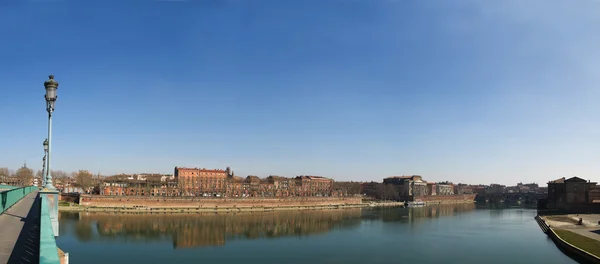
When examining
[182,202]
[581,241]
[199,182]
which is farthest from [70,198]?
[581,241]

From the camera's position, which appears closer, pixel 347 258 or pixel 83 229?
pixel 347 258

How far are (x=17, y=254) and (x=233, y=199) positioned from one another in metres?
69.4

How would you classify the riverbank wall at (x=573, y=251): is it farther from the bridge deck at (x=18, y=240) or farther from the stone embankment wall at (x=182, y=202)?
the stone embankment wall at (x=182, y=202)

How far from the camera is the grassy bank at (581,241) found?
28927 mm

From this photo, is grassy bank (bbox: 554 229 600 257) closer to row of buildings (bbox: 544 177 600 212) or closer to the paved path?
the paved path

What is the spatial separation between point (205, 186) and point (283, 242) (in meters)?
61.3

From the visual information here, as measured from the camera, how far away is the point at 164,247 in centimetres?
3416

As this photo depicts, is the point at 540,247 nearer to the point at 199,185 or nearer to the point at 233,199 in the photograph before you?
the point at 233,199

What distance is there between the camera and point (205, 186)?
3770 inches

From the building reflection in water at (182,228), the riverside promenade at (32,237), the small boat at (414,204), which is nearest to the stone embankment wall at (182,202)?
the building reflection in water at (182,228)

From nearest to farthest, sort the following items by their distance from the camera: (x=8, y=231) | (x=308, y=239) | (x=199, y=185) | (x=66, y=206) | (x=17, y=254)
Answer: (x=17, y=254), (x=8, y=231), (x=308, y=239), (x=66, y=206), (x=199, y=185)

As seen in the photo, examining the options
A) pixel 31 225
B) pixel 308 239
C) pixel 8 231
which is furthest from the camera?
pixel 308 239

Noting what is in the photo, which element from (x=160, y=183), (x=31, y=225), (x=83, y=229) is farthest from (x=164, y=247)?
(x=160, y=183)

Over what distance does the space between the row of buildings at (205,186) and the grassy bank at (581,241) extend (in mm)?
62195
